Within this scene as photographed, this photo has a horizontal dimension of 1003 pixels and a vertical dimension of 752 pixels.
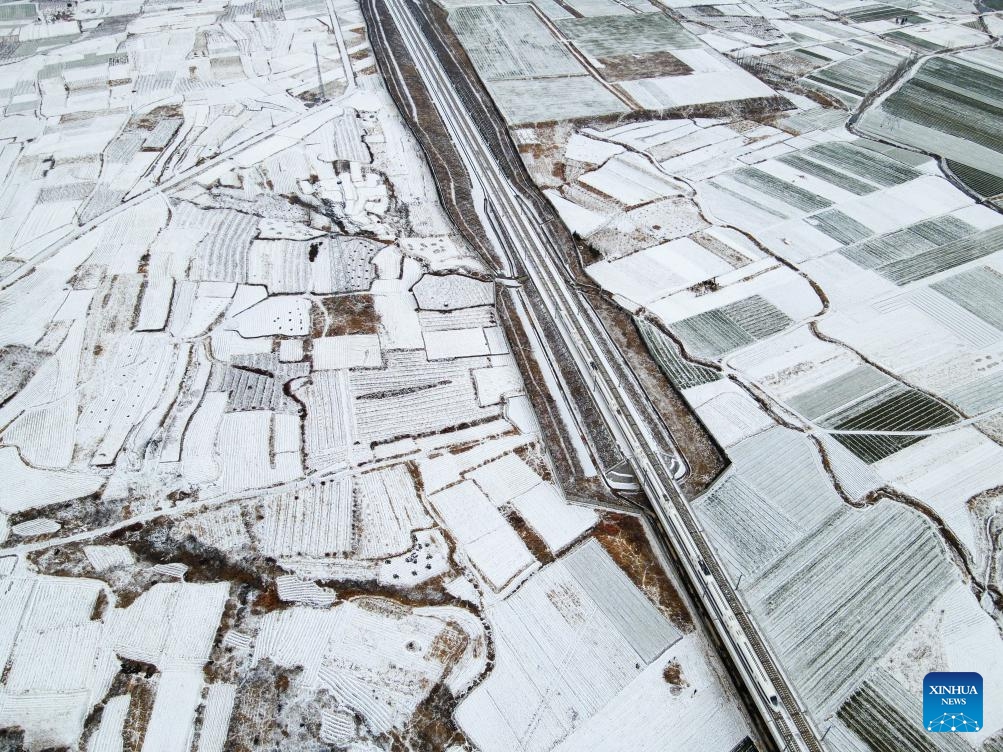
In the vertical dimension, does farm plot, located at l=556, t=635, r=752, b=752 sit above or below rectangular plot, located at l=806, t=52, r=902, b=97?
below

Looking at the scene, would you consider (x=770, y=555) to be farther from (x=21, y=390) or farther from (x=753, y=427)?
(x=21, y=390)

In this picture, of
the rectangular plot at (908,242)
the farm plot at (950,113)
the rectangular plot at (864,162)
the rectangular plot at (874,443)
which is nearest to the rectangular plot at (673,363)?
the rectangular plot at (874,443)

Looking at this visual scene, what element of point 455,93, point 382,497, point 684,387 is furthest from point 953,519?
point 455,93

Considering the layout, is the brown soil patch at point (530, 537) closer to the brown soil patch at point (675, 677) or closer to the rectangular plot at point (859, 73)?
the brown soil patch at point (675, 677)

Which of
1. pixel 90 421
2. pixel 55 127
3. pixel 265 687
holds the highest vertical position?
pixel 55 127

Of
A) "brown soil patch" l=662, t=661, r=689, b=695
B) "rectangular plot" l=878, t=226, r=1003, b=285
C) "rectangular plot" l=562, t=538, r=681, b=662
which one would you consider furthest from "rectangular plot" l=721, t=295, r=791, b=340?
"brown soil patch" l=662, t=661, r=689, b=695

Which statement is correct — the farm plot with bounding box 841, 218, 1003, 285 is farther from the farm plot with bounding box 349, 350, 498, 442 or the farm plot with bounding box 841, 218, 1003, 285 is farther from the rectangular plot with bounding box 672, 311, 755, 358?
the farm plot with bounding box 349, 350, 498, 442
